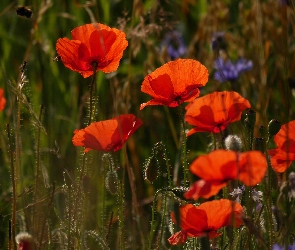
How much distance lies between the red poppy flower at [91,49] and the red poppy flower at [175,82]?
0.09 m

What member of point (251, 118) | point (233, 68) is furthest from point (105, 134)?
→ point (233, 68)

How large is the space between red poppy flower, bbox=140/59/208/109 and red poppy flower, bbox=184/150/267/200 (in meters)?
0.37

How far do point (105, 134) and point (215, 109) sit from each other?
0.19m

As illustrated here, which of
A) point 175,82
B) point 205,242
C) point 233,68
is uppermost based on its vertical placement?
point 233,68

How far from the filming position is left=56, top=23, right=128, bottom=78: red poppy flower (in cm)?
141

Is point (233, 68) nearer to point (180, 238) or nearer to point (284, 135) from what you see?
point (284, 135)

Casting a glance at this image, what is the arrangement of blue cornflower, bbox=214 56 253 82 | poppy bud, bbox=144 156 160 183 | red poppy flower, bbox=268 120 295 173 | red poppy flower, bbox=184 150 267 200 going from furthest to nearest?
blue cornflower, bbox=214 56 253 82 < poppy bud, bbox=144 156 160 183 < red poppy flower, bbox=268 120 295 173 < red poppy flower, bbox=184 150 267 200

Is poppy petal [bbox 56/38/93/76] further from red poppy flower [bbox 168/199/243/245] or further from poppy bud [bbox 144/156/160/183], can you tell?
red poppy flower [bbox 168/199/243/245]

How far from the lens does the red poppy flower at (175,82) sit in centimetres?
138

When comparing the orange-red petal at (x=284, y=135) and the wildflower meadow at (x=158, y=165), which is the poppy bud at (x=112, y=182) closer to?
the wildflower meadow at (x=158, y=165)

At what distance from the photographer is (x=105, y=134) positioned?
4.16ft

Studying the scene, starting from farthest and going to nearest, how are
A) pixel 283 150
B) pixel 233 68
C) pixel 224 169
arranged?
pixel 233 68
pixel 283 150
pixel 224 169

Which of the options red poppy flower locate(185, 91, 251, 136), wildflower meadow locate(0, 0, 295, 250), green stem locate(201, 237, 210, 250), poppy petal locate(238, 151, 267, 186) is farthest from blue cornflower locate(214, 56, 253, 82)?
poppy petal locate(238, 151, 267, 186)

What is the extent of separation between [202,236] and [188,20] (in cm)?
261
